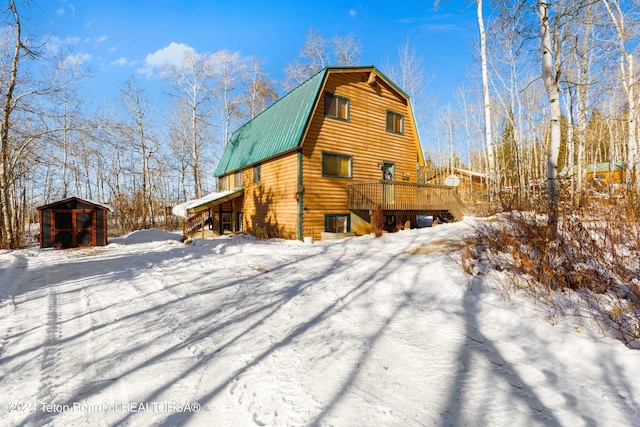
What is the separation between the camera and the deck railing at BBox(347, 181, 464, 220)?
11.9 metres

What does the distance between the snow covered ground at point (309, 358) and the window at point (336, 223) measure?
7.76 meters

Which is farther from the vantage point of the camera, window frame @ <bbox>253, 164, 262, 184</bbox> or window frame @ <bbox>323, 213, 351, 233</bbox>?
window frame @ <bbox>253, 164, 262, 184</bbox>

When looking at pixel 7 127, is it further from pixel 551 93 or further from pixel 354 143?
pixel 551 93

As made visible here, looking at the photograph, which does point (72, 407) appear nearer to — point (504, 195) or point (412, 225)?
point (504, 195)

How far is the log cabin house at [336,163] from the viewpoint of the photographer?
40.8 feet

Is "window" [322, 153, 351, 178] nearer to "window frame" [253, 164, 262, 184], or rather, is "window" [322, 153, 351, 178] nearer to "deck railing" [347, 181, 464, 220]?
"deck railing" [347, 181, 464, 220]

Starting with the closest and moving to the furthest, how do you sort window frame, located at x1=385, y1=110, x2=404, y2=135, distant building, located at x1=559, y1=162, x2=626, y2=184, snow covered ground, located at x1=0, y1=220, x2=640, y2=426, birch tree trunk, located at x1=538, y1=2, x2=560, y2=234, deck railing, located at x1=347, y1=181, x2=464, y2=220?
snow covered ground, located at x1=0, y1=220, x2=640, y2=426 < distant building, located at x1=559, y1=162, x2=626, y2=184 < birch tree trunk, located at x1=538, y1=2, x2=560, y2=234 < deck railing, located at x1=347, y1=181, x2=464, y2=220 < window frame, located at x1=385, y1=110, x2=404, y2=135

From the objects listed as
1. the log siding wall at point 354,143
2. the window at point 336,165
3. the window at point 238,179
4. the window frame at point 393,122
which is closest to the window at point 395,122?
the window frame at point 393,122

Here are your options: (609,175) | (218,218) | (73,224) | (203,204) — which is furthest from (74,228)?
(609,175)

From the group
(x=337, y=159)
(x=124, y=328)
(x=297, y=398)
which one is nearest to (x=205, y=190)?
(x=337, y=159)

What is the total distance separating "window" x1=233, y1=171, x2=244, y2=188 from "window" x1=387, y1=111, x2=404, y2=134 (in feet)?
32.1

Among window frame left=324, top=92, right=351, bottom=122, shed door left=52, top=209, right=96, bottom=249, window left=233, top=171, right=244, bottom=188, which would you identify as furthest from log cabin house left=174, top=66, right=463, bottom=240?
shed door left=52, top=209, right=96, bottom=249

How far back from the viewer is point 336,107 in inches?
531

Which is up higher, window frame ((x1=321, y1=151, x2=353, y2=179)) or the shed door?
window frame ((x1=321, y1=151, x2=353, y2=179))
